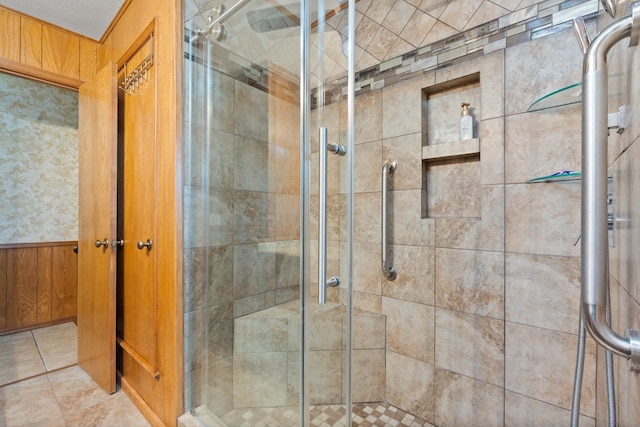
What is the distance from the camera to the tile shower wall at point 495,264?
1.29 meters

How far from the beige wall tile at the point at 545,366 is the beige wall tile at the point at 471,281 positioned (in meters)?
0.13

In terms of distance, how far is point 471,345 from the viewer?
59.6 inches

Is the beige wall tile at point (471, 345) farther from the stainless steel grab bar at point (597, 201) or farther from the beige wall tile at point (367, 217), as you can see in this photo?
the stainless steel grab bar at point (597, 201)

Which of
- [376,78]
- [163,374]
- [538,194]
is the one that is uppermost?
[376,78]

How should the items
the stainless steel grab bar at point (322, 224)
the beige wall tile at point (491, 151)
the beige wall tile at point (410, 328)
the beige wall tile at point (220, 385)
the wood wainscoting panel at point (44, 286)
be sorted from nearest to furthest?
1. the stainless steel grab bar at point (322, 224)
2. the beige wall tile at point (220, 385)
3. the beige wall tile at point (491, 151)
4. the beige wall tile at point (410, 328)
5. the wood wainscoting panel at point (44, 286)

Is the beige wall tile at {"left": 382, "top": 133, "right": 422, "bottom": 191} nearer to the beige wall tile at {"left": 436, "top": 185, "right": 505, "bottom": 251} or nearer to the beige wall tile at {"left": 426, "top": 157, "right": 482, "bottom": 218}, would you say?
the beige wall tile at {"left": 426, "top": 157, "right": 482, "bottom": 218}

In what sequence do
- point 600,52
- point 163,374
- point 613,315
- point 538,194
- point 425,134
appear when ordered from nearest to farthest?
point 600,52 → point 613,315 → point 538,194 → point 163,374 → point 425,134

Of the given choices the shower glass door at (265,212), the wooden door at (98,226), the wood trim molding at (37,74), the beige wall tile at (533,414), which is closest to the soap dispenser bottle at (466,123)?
the shower glass door at (265,212)

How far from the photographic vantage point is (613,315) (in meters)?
0.89

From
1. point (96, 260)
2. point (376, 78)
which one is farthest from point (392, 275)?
point (96, 260)

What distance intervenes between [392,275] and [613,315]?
102 centimetres

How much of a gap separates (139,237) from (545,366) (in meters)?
2.09

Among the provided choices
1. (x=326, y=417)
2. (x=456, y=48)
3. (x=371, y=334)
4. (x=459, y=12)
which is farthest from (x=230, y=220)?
(x=459, y=12)

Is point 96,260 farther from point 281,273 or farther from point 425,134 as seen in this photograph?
point 425,134
